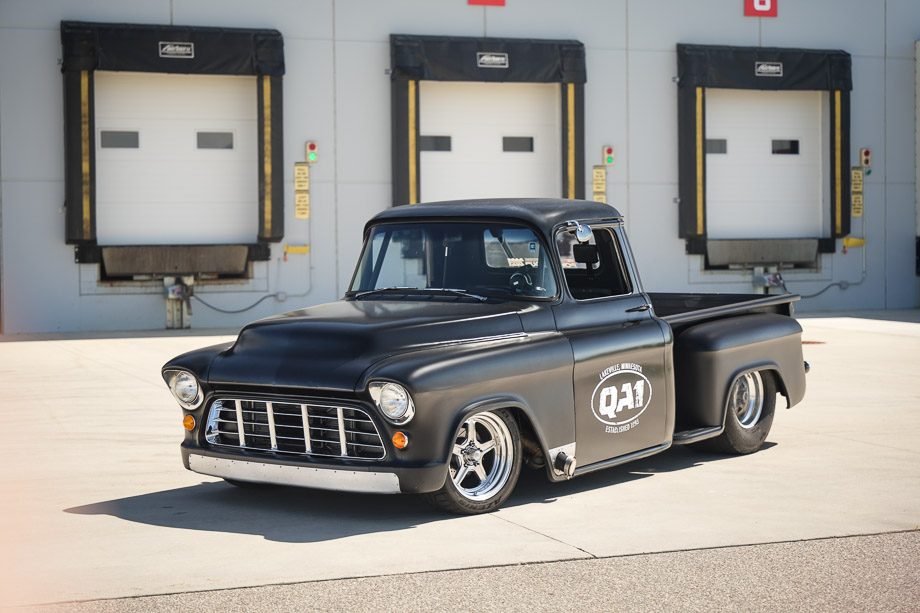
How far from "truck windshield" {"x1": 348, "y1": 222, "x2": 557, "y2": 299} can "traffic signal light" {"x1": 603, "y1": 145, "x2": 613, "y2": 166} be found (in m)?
15.1

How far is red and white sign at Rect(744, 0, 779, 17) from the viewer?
23.2m

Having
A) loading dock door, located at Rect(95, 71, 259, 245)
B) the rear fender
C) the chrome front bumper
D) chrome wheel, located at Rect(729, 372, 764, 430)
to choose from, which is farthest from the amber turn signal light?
loading dock door, located at Rect(95, 71, 259, 245)

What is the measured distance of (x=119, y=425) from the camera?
990 centimetres

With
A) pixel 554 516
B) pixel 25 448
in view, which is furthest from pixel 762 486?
pixel 25 448

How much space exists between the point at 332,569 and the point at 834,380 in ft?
27.6

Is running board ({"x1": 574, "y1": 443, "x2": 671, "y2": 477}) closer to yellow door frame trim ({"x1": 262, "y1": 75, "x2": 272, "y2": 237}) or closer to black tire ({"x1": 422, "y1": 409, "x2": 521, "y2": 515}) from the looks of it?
black tire ({"x1": 422, "y1": 409, "x2": 521, "y2": 515})

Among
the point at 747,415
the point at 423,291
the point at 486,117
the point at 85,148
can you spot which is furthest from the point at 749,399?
the point at 486,117

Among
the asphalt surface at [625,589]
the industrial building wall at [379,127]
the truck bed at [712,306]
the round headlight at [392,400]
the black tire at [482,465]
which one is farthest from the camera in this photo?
the industrial building wall at [379,127]

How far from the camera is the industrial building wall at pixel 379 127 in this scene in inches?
771

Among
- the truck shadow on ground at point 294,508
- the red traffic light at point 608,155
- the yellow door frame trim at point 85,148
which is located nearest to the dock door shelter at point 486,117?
the red traffic light at point 608,155

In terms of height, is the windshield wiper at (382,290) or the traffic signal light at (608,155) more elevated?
the traffic signal light at (608,155)

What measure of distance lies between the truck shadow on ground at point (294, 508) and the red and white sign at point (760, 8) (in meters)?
17.3

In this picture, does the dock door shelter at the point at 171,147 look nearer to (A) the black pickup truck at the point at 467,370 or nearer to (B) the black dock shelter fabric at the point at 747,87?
(B) the black dock shelter fabric at the point at 747,87

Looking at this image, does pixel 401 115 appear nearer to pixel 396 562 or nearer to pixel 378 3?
pixel 378 3
